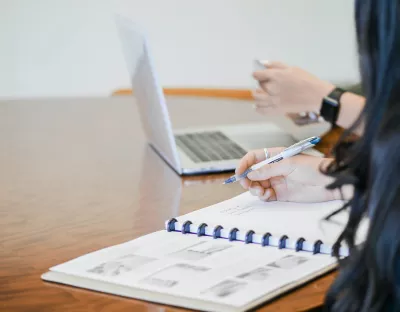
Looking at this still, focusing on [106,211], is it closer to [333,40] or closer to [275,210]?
[275,210]

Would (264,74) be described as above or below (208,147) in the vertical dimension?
above

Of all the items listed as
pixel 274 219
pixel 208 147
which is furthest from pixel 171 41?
pixel 274 219

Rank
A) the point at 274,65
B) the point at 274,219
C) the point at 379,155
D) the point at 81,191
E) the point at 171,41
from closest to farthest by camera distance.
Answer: the point at 379,155 → the point at 274,219 → the point at 81,191 → the point at 274,65 → the point at 171,41

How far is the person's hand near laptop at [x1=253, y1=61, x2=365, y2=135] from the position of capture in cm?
175

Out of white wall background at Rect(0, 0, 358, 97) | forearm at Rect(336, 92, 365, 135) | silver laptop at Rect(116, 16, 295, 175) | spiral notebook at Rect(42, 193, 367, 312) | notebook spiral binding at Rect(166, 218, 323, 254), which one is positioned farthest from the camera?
white wall background at Rect(0, 0, 358, 97)

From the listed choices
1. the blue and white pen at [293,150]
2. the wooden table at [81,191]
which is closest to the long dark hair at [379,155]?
the wooden table at [81,191]

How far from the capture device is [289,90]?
1.76 m

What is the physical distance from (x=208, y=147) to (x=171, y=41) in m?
1.59

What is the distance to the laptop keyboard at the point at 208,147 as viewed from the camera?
1.49 metres

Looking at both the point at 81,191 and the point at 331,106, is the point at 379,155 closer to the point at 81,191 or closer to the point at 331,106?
the point at 81,191

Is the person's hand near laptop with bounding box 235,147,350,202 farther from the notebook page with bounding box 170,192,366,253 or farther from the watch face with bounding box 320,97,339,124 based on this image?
the watch face with bounding box 320,97,339,124

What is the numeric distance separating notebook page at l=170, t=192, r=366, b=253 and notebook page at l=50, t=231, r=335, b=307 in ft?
0.10

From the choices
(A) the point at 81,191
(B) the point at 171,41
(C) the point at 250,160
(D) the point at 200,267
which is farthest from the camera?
(B) the point at 171,41

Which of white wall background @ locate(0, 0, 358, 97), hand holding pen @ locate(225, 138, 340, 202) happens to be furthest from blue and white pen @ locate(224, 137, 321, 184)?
white wall background @ locate(0, 0, 358, 97)
